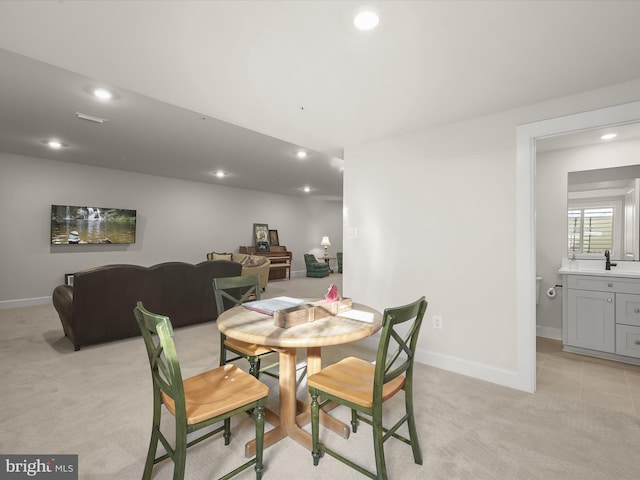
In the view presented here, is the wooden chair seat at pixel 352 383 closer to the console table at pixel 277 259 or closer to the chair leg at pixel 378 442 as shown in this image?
the chair leg at pixel 378 442

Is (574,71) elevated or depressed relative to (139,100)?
depressed

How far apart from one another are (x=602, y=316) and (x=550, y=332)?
79cm

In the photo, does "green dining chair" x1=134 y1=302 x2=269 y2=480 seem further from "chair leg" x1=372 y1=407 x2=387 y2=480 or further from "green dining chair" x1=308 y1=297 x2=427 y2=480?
"chair leg" x1=372 y1=407 x2=387 y2=480

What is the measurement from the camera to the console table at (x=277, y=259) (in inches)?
339

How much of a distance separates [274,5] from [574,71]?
198cm

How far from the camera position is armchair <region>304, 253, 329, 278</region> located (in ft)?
31.5

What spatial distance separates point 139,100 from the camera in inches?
123

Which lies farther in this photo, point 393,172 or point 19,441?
point 393,172

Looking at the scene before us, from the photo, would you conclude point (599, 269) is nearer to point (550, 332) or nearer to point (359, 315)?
point (550, 332)

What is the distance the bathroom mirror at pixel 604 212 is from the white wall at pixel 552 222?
0.26ft

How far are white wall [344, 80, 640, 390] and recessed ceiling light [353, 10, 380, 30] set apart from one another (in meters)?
1.65

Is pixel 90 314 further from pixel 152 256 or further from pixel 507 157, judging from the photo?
pixel 507 157

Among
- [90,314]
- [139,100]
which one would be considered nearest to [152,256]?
[90,314]

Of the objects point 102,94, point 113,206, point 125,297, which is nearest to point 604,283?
point 125,297
